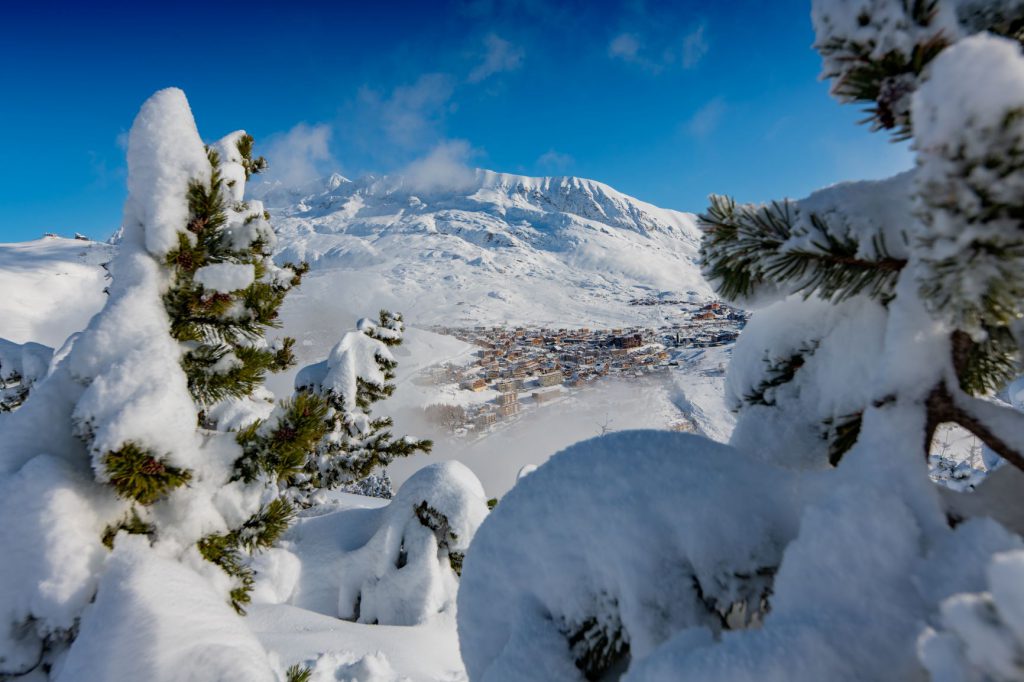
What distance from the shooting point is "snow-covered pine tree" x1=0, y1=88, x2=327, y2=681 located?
2.10m

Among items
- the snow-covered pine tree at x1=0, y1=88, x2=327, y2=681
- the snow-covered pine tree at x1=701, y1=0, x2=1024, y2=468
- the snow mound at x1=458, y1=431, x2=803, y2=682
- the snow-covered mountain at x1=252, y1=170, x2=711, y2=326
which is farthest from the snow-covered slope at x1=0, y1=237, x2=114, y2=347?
the snow-covered pine tree at x1=701, y1=0, x2=1024, y2=468

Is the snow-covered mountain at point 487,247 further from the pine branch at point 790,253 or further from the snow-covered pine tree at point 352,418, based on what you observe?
the pine branch at point 790,253

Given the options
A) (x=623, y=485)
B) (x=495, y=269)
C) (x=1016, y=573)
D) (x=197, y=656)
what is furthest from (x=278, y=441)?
(x=495, y=269)

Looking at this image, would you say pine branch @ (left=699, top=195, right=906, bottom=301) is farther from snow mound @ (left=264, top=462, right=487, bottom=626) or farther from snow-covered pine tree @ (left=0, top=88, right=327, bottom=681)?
snow mound @ (left=264, top=462, right=487, bottom=626)

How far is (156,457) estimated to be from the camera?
2293 mm

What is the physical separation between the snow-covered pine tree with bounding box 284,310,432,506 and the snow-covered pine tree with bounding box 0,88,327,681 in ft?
24.8

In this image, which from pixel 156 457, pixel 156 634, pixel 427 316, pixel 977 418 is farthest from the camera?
pixel 427 316

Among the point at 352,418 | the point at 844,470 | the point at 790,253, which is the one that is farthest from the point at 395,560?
the point at 790,253

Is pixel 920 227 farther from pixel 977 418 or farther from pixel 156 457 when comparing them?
pixel 156 457

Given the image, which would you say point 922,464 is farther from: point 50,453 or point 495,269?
point 495,269

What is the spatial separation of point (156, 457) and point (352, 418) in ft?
30.2

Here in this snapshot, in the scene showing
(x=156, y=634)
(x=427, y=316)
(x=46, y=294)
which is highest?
(x=46, y=294)

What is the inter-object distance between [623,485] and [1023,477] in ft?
2.50

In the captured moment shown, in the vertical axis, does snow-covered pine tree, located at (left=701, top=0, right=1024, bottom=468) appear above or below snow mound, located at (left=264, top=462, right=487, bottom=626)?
above
